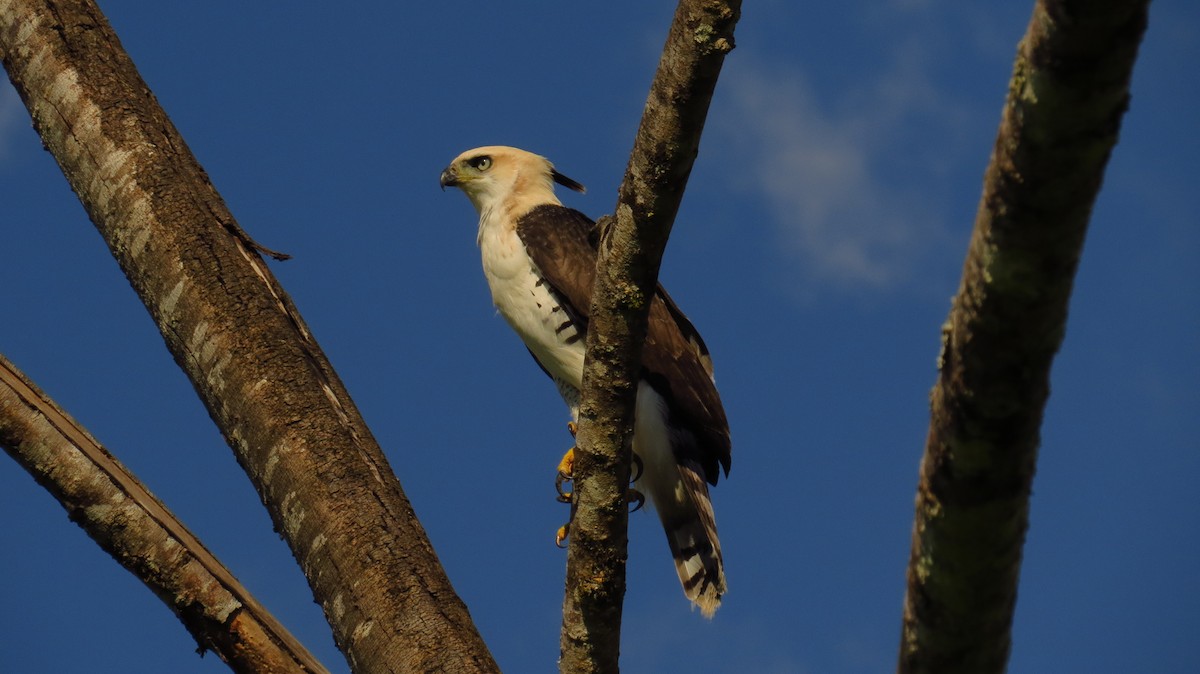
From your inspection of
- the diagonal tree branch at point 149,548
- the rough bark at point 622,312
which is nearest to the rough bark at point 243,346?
the diagonal tree branch at point 149,548

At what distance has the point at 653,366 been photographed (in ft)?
20.6

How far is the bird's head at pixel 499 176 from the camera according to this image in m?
7.43

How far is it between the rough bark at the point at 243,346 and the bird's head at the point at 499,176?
119 inches

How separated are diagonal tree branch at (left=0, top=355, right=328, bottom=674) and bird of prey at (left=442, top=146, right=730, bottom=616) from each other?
2.48m

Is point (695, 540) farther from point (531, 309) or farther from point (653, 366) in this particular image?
point (531, 309)

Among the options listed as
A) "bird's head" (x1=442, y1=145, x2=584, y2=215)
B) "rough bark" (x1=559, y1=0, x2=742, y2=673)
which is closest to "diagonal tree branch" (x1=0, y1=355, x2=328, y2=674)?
"rough bark" (x1=559, y1=0, x2=742, y2=673)

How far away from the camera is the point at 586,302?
6.26 m

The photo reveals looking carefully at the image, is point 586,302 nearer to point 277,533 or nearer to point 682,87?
point 277,533

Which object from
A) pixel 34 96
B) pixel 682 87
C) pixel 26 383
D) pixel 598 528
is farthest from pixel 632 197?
pixel 34 96

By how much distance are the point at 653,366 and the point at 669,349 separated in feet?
0.46

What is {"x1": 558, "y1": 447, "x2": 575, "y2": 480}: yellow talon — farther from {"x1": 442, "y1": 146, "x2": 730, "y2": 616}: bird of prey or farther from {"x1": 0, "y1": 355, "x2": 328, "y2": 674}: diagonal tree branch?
{"x1": 0, "y1": 355, "x2": 328, "y2": 674}: diagonal tree branch

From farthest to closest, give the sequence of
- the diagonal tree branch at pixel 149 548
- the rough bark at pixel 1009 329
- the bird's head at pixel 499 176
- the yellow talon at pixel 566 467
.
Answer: the bird's head at pixel 499 176 < the yellow talon at pixel 566 467 < the diagonal tree branch at pixel 149 548 < the rough bark at pixel 1009 329

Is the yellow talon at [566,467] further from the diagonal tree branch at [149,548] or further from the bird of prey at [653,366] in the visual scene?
the diagonal tree branch at [149,548]

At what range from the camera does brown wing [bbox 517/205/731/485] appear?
6191 mm
